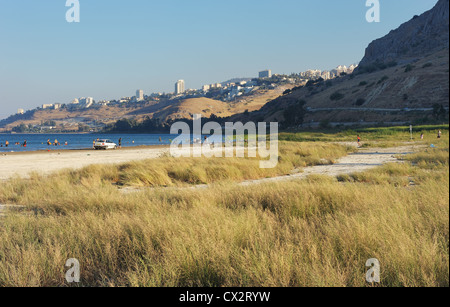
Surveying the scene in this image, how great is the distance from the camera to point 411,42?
153 meters

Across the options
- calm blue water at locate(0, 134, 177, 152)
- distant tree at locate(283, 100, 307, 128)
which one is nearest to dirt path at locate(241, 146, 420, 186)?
calm blue water at locate(0, 134, 177, 152)

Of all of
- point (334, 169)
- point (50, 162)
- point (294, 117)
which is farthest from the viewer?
point (294, 117)

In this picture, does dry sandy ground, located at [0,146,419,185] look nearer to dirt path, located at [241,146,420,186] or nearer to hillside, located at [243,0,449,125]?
dirt path, located at [241,146,420,186]

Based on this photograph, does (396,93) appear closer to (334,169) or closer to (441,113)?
(441,113)

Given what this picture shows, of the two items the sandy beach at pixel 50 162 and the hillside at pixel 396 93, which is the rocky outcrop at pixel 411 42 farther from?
the sandy beach at pixel 50 162

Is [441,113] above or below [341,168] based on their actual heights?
above

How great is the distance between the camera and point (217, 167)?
53.8ft

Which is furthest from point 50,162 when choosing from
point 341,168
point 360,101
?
point 360,101

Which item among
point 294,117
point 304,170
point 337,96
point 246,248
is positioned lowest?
point 304,170

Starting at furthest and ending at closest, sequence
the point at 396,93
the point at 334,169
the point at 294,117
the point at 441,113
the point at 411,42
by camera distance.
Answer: the point at 411,42, the point at 294,117, the point at 396,93, the point at 441,113, the point at 334,169

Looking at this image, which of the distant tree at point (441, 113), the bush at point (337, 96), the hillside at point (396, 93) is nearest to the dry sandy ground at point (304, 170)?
the distant tree at point (441, 113)

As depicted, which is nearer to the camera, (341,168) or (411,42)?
(341,168)

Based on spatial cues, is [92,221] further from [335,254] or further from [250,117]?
[250,117]

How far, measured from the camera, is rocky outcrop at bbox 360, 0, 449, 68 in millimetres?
127312
